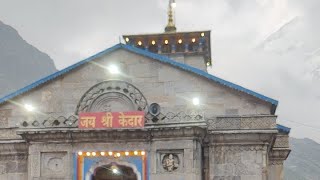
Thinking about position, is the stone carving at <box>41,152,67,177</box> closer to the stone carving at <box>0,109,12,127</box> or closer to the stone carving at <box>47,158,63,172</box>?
the stone carving at <box>47,158,63,172</box>

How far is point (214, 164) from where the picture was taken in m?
26.9

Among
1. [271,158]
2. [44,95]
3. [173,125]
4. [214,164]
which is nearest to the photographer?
[173,125]

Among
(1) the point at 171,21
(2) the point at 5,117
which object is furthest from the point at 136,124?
(1) the point at 171,21

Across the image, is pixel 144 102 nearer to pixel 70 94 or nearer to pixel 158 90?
pixel 158 90

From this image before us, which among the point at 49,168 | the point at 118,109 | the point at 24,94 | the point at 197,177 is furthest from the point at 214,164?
the point at 24,94

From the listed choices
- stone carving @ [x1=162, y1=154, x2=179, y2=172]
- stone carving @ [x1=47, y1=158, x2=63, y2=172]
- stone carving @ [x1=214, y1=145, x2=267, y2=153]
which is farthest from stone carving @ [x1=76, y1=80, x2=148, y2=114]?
stone carving @ [x1=214, y1=145, x2=267, y2=153]

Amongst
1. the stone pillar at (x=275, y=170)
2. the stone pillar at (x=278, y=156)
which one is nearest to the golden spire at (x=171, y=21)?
the stone pillar at (x=278, y=156)

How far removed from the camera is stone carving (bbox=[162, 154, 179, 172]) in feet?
83.0

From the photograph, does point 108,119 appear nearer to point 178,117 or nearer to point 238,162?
point 178,117

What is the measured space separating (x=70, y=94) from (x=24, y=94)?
8.97 feet

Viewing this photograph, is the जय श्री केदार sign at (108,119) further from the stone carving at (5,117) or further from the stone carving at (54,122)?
the stone carving at (5,117)

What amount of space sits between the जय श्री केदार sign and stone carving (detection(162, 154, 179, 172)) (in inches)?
90.5

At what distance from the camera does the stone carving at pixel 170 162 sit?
25.3 m

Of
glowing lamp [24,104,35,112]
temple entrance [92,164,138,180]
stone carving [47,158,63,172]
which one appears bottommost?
temple entrance [92,164,138,180]
